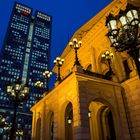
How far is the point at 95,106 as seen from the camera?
1844cm

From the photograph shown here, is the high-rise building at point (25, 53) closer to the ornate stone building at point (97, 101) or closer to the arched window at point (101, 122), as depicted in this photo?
the ornate stone building at point (97, 101)

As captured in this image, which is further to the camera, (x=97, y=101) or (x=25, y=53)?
(x=25, y=53)

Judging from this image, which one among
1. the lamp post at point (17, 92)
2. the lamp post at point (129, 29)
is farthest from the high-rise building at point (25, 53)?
the lamp post at point (129, 29)

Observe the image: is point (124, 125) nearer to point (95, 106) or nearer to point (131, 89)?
point (131, 89)

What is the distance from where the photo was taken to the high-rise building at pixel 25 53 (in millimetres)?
106694

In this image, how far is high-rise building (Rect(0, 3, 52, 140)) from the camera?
106694 millimetres

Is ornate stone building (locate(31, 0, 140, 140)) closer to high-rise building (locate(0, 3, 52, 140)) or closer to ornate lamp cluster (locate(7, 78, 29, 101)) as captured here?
ornate lamp cluster (locate(7, 78, 29, 101))

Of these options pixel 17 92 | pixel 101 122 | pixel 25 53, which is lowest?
pixel 101 122

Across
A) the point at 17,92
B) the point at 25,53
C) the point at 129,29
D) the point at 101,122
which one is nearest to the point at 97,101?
the point at 101,122

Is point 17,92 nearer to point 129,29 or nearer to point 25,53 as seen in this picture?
point 129,29

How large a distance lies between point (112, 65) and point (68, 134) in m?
8.38

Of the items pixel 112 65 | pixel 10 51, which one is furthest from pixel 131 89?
pixel 10 51

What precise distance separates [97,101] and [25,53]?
113 meters

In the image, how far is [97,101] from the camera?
52.3 ft
